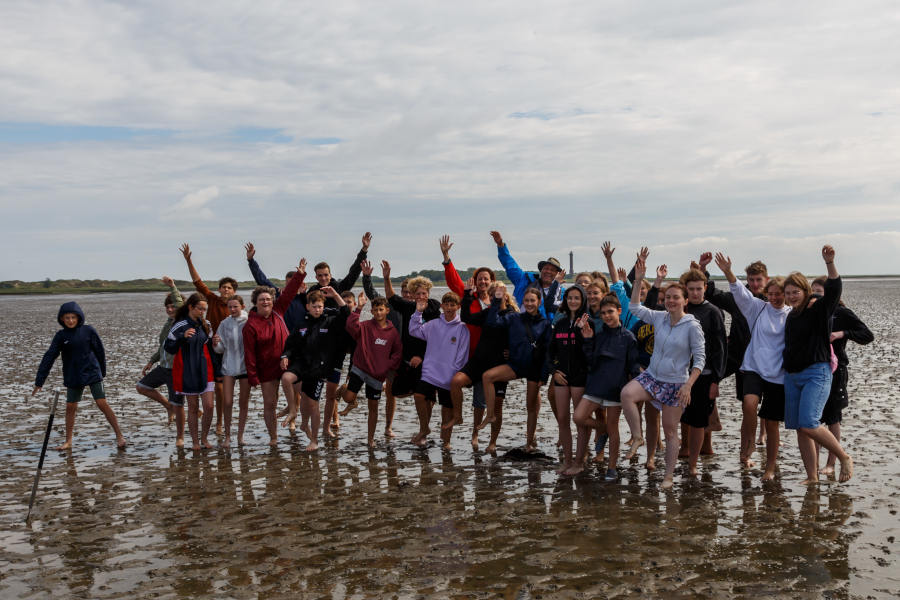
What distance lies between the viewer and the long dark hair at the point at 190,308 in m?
10.5

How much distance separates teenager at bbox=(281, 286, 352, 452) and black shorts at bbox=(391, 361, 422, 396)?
95cm

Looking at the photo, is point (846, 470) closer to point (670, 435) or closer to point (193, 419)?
point (670, 435)

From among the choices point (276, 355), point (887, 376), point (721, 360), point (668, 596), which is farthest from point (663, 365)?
point (887, 376)

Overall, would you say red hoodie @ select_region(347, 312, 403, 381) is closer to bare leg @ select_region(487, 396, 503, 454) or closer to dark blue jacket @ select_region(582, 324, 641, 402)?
bare leg @ select_region(487, 396, 503, 454)

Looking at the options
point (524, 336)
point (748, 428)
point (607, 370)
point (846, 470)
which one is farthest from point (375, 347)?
point (846, 470)

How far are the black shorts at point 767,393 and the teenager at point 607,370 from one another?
121 centimetres

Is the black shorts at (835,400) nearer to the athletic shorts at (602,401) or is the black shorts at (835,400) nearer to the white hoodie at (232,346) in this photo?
the athletic shorts at (602,401)

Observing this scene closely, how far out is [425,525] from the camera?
7141 millimetres

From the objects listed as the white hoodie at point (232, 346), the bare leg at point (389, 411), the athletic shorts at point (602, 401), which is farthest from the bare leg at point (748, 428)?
the white hoodie at point (232, 346)

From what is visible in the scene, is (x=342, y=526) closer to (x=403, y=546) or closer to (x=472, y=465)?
(x=403, y=546)

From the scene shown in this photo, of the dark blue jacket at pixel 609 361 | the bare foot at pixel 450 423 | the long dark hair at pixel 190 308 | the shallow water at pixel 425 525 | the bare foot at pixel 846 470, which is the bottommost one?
the shallow water at pixel 425 525

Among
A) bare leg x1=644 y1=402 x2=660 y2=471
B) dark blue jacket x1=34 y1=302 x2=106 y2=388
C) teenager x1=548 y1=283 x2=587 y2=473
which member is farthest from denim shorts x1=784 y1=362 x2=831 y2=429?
dark blue jacket x1=34 y1=302 x2=106 y2=388

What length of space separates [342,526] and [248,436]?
4680mm

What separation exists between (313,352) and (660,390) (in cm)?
476
